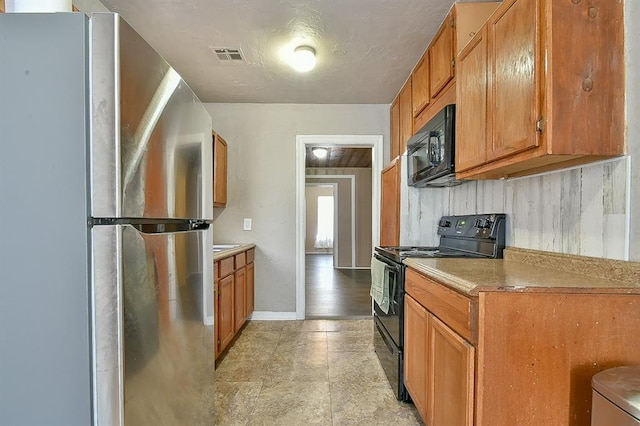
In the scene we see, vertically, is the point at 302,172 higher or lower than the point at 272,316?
higher

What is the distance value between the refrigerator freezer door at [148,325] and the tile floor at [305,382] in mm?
623

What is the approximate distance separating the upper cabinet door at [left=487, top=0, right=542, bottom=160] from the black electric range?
612 mm

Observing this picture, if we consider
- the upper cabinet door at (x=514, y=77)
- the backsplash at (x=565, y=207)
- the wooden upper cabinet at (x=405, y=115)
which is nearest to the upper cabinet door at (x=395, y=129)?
the wooden upper cabinet at (x=405, y=115)

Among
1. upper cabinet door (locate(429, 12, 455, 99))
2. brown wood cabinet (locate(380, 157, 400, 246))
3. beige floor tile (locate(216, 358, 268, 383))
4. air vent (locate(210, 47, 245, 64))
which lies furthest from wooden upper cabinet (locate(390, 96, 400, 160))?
beige floor tile (locate(216, 358, 268, 383))

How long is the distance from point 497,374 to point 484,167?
0.95 meters

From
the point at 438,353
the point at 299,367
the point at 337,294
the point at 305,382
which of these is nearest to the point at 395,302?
the point at 438,353

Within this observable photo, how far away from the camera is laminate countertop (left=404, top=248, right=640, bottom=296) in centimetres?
108

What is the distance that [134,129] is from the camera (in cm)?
97

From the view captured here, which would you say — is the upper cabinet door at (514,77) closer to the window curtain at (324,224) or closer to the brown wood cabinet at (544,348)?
the brown wood cabinet at (544,348)

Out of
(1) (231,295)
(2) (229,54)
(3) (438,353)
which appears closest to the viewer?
(3) (438,353)

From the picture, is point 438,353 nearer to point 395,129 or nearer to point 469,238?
point 469,238

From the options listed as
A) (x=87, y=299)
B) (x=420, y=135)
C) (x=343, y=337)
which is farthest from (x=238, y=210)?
(x=87, y=299)

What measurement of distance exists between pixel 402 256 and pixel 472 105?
0.92 metres

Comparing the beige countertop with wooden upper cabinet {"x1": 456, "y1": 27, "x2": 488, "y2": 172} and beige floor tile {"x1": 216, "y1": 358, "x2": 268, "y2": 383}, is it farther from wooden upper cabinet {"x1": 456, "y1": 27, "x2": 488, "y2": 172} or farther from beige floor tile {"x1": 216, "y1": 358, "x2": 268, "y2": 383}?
wooden upper cabinet {"x1": 456, "y1": 27, "x2": 488, "y2": 172}
